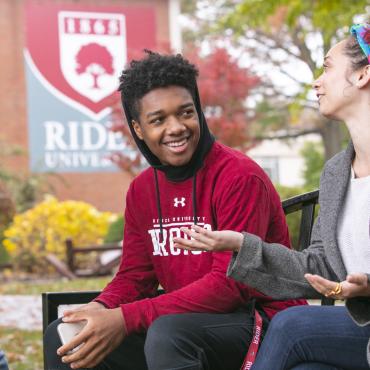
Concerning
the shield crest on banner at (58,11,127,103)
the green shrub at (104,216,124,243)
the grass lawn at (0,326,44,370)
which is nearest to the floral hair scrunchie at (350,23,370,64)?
the grass lawn at (0,326,44,370)

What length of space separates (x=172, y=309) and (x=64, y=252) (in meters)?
11.3

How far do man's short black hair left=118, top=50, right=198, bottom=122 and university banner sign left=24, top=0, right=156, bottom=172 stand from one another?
18.3 m

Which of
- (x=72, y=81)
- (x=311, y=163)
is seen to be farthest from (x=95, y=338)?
(x=311, y=163)

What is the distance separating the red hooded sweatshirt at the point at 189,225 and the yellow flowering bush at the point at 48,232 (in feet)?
34.7

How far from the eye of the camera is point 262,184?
2.77 m

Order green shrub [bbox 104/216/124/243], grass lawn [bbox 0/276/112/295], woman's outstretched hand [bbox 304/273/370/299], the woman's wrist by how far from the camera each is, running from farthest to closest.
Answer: green shrub [bbox 104/216/124/243], grass lawn [bbox 0/276/112/295], the woman's wrist, woman's outstretched hand [bbox 304/273/370/299]

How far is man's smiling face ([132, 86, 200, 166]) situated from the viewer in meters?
2.90

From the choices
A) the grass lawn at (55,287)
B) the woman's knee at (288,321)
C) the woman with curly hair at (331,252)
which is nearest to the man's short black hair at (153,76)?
the woman with curly hair at (331,252)

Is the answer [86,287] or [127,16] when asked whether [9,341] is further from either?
[127,16]

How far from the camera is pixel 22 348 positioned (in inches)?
233

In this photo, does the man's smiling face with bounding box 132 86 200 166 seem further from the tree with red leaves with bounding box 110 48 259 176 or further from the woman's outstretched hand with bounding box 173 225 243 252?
the tree with red leaves with bounding box 110 48 259 176

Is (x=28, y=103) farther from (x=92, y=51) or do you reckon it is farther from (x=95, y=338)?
(x=95, y=338)

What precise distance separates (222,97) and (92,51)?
6.05m

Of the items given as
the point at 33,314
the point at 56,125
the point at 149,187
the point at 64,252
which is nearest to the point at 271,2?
the point at 33,314
